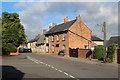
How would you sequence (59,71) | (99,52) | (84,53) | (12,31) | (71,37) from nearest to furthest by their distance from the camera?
1. (59,71)
2. (99,52)
3. (84,53)
4. (71,37)
5. (12,31)

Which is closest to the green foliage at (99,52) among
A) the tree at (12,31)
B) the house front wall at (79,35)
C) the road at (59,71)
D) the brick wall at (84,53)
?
the brick wall at (84,53)

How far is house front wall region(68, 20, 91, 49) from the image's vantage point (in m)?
43.6

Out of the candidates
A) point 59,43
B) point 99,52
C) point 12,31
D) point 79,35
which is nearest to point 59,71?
point 99,52

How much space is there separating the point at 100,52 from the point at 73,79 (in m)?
18.5

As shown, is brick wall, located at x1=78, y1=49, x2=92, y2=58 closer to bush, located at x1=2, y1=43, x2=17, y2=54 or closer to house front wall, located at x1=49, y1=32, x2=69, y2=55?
house front wall, located at x1=49, y1=32, x2=69, y2=55

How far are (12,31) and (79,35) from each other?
1620cm

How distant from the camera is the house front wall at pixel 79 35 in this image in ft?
143

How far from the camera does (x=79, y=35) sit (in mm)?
45406

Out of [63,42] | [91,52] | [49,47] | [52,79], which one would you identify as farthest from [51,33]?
[52,79]

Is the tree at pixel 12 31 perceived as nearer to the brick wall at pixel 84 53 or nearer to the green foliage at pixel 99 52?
the brick wall at pixel 84 53

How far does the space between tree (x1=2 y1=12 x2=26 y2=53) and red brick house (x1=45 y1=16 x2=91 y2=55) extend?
27.7 feet

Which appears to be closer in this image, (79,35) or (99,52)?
(99,52)

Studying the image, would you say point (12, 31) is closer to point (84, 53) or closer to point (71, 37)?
point (71, 37)

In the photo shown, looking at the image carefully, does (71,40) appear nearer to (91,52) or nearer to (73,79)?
(91,52)
